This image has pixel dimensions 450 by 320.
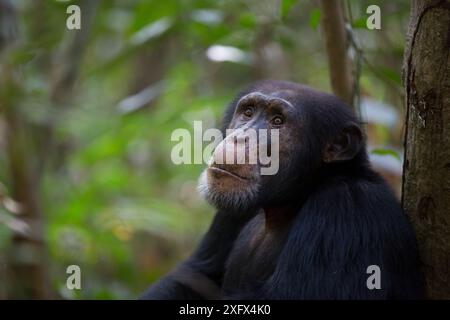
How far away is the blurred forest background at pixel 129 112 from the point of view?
5.59 meters

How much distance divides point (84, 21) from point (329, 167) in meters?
3.56

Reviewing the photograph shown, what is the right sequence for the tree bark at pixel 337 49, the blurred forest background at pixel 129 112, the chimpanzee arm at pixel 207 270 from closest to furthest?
the tree bark at pixel 337 49 → the chimpanzee arm at pixel 207 270 → the blurred forest background at pixel 129 112

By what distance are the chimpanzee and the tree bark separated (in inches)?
15.6

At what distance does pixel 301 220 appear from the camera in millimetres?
3736

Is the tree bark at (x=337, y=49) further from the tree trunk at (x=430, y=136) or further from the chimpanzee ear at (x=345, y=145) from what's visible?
the tree trunk at (x=430, y=136)

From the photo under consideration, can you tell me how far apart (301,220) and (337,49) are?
1.35 meters

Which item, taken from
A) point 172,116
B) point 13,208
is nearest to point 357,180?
point 13,208

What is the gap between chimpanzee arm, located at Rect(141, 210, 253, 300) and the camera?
15.6 ft

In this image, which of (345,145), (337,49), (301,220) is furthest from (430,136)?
(337,49)

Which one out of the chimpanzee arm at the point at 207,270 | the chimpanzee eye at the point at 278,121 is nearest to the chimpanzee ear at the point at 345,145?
the chimpanzee eye at the point at 278,121

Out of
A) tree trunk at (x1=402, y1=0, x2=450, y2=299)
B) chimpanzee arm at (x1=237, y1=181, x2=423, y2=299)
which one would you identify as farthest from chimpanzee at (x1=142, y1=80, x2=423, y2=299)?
tree trunk at (x1=402, y1=0, x2=450, y2=299)

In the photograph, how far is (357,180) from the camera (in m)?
3.92

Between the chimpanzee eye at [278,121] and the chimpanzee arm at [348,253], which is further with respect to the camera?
the chimpanzee eye at [278,121]

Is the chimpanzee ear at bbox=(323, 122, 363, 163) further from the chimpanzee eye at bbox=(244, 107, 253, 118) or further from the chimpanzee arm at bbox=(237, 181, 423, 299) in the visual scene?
the chimpanzee eye at bbox=(244, 107, 253, 118)
